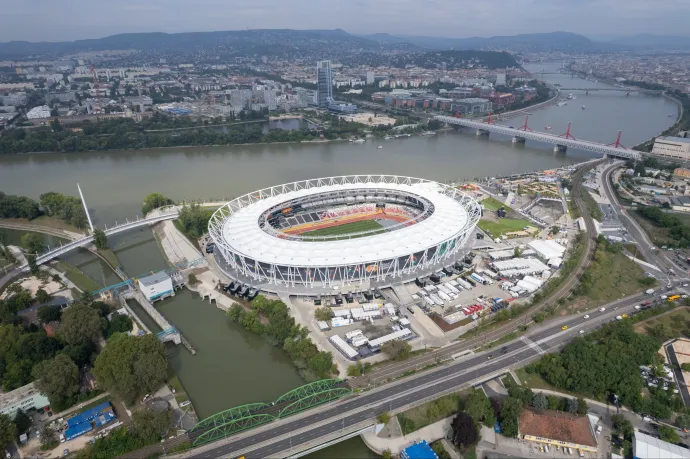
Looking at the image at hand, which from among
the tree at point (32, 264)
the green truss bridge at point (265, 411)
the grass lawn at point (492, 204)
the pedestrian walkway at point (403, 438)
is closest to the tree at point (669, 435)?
the pedestrian walkway at point (403, 438)

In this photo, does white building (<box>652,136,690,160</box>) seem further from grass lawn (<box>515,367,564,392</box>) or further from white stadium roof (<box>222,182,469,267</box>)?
grass lawn (<box>515,367,564,392</box>)

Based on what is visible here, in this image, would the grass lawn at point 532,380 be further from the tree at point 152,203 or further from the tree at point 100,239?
the tree at point 152,203

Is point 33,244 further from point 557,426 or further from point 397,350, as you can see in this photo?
point 557,426

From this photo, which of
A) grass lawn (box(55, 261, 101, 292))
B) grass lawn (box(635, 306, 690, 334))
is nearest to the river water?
grass lawn (box(55, 261, 101, 292))

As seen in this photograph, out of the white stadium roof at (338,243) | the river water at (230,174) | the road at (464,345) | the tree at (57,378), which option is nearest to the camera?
the tree at (57,378)

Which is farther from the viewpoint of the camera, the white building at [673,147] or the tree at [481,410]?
the white building at [673,147]

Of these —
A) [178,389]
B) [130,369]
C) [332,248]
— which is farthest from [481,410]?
[130,369]

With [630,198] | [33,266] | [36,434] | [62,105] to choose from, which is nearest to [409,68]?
[62,105]
